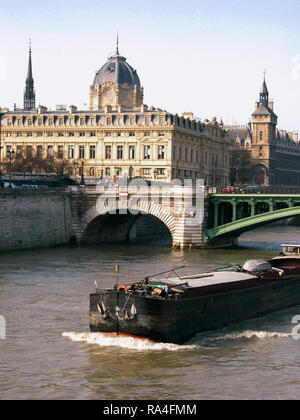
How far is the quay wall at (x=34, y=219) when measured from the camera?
66500 millimetres

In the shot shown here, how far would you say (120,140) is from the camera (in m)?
117

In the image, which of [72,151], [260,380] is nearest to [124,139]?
[72,151]

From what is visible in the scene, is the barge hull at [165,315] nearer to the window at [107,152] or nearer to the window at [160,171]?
the window at [160,171]

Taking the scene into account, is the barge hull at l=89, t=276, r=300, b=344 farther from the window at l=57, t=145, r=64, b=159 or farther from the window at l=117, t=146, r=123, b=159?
the window at l=57, t=145, r=64, b=159

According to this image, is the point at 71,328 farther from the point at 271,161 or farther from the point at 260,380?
the point at 271,161

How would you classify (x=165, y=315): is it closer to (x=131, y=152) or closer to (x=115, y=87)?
(x=131, y=152)

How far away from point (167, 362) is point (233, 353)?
9.62 feet

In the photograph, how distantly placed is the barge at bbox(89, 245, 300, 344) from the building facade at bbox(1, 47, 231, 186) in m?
77.3

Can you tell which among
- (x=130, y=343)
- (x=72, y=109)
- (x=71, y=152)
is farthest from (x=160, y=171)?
(x=130, y=343)

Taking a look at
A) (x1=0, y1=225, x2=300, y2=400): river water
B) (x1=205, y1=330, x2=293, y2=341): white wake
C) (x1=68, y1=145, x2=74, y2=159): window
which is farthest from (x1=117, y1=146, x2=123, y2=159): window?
(x1=205, y1=330, x2=293, y2=341): white wake

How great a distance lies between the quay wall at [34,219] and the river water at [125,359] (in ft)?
74.0

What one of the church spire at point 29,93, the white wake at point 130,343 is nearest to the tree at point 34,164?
the church spire at point 29,93

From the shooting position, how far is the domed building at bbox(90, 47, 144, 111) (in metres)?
137
